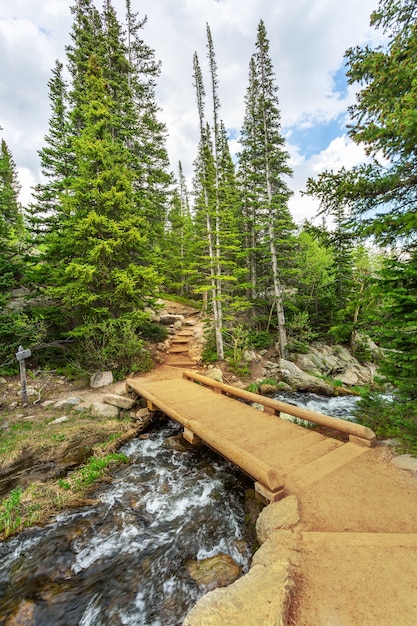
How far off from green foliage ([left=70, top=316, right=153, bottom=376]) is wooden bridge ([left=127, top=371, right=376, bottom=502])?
345cm

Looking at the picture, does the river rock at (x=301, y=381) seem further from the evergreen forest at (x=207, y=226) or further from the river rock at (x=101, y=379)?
the river rock at (x=101, y=379)

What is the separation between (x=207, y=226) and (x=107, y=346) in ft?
27.1

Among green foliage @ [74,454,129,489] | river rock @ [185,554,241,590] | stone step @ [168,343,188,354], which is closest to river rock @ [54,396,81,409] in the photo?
green foliage @ [74,454,129,489]

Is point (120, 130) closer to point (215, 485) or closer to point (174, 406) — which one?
point (174, 406)

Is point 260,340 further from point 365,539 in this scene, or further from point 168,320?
point 365,539

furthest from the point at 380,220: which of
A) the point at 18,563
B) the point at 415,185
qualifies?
the point at 18,563

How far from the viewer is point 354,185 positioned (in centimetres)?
547

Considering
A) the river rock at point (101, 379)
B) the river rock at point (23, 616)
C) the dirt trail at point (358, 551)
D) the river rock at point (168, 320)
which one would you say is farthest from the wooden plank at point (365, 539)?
the river rock at point (168, 320)

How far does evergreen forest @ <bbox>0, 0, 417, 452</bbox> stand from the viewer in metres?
4.79

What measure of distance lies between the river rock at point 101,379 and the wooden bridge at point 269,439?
3.00 meters

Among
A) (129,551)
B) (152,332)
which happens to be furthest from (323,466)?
(152,332)

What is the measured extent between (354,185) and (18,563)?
854cm

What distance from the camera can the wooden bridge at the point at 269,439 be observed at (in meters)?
3.64

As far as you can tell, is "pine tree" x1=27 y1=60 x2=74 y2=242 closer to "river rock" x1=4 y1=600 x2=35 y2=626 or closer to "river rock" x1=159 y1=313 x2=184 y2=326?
"river rock" x1=159 y1=313 x2=184 y2=326
